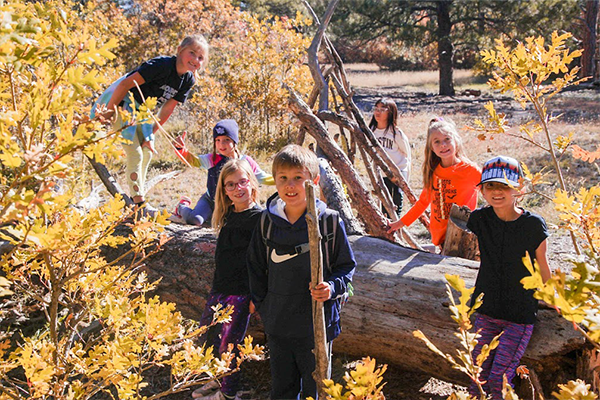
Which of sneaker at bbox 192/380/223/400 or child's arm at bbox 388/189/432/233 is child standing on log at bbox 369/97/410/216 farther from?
sneaker at bbox 192/380/223/400

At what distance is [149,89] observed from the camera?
3.45 m

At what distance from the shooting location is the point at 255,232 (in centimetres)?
220

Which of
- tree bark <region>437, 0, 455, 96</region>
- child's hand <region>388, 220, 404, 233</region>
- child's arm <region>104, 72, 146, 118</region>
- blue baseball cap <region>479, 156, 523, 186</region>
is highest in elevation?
tree bark <region>437, 0, 455, 96</region>

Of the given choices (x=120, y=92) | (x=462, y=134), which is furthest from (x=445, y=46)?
(x=120, y=92)

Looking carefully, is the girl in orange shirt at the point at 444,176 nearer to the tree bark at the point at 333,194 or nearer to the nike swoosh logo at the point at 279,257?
the tree bark at the point at 333,194

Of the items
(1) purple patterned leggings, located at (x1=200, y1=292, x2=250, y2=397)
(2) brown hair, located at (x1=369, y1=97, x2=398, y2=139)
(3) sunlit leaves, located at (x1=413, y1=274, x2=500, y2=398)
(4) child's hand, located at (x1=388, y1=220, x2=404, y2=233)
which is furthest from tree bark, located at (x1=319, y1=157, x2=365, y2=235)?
(3) sunlit leaves, located at (x1=413, y1=274, x2=500, y2=398)

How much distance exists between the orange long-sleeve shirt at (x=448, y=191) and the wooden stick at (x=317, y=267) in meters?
1.65

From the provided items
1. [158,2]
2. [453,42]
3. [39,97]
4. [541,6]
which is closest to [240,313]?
[39,97]

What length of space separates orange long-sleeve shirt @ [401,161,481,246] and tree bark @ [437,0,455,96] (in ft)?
45.2

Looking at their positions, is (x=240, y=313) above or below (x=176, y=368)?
below

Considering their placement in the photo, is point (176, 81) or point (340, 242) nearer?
point (340, 242)

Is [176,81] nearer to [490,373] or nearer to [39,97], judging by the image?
[39,97]

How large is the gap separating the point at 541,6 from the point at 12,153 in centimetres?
1500

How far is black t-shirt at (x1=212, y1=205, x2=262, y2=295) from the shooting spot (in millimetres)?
2496
